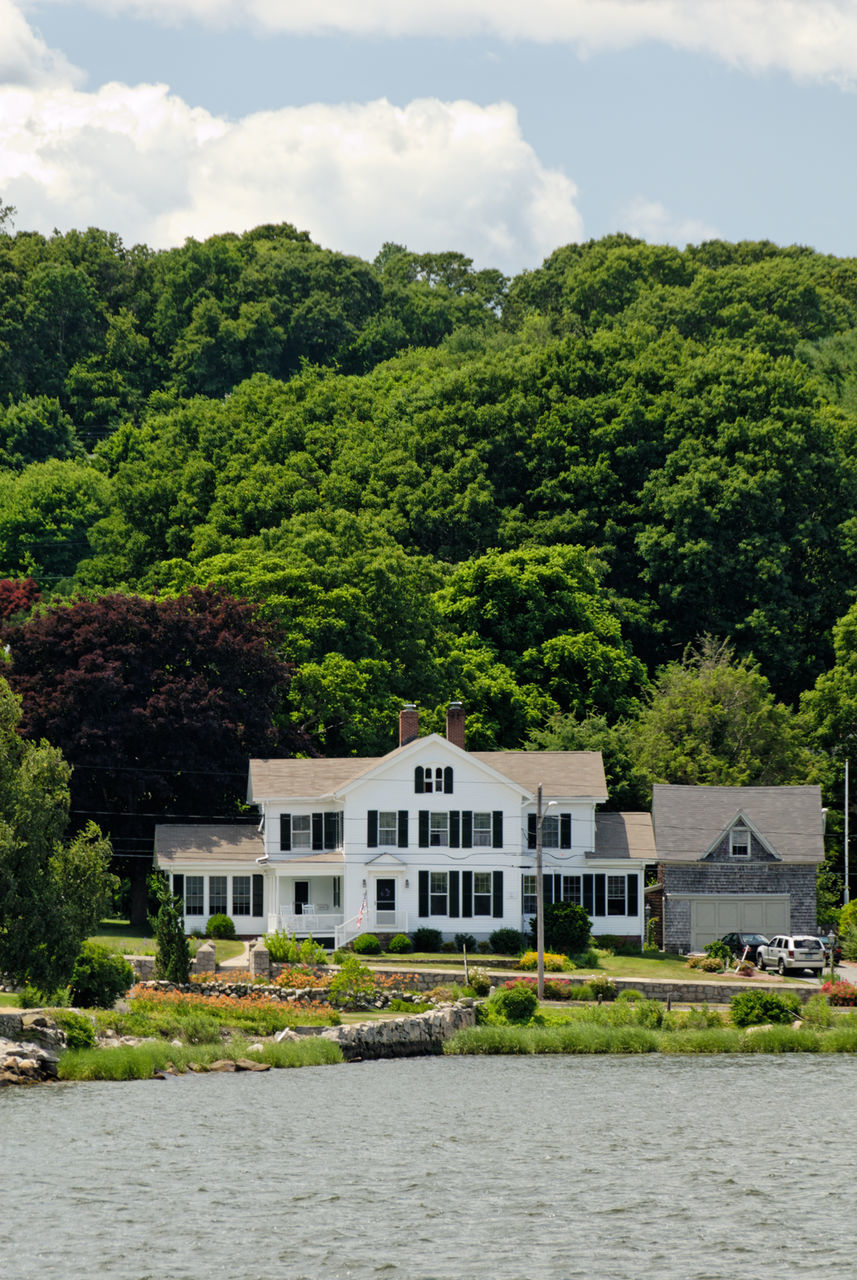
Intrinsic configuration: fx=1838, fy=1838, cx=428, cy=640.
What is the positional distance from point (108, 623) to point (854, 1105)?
36.4 m

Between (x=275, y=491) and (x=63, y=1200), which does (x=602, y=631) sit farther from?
(x=63, y=1200)

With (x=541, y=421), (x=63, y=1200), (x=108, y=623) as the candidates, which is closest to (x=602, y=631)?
(x=541, y=421)

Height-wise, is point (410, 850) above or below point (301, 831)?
below

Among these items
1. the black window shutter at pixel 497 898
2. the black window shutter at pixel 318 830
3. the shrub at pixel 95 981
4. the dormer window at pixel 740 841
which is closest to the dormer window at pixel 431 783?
the black window shutter at pixel 497 898

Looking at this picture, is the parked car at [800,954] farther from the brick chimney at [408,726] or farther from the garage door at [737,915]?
the brick chimney at [408,726]

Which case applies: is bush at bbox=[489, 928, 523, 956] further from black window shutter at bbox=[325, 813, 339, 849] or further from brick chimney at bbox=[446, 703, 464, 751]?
brick chimney at bbox=[446, 703, 464, 751]

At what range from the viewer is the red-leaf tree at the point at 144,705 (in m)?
65.4

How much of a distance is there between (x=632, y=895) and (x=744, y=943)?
4.70m

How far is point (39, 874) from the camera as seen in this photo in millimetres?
43938

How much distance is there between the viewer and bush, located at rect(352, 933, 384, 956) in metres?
60.6

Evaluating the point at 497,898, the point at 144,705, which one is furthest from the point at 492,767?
the point at 144,705

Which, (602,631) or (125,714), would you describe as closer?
(125,714)

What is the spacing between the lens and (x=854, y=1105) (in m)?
40.0

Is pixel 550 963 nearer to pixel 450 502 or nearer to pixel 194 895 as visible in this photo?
pixel 194 895
